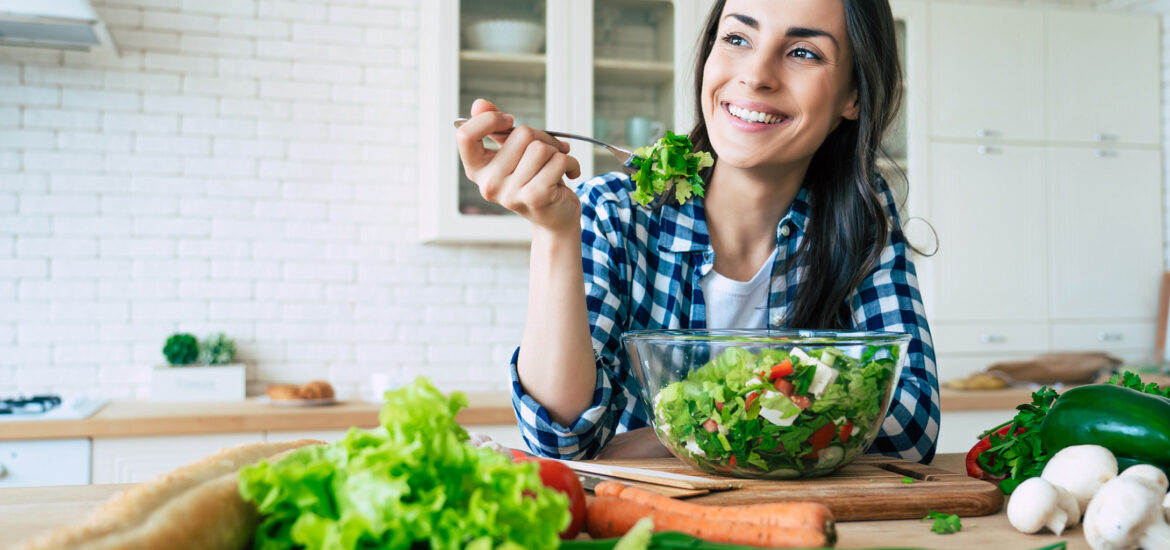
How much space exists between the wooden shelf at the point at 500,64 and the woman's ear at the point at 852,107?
62.7 inches

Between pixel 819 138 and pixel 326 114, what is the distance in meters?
2.10

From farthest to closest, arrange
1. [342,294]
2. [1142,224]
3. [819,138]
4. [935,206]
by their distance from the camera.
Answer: [1142,224] → [935,206] → [342,294] → [819,138]

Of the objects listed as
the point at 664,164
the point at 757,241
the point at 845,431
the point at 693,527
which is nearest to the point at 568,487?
the point at 693,527

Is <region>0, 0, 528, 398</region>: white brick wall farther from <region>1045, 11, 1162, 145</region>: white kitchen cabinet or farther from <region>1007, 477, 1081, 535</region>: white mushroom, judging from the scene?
<region>1007, 477, 1081, 535</region>: white mushroom

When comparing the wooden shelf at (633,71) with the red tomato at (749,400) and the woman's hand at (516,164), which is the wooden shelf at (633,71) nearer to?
the woman's hand at (516,164)

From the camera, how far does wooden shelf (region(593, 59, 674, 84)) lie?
298 cm

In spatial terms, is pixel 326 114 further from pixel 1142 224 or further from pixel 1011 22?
pixel 1142 224

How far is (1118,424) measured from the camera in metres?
0.92

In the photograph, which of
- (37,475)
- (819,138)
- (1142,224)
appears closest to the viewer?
(819,138)

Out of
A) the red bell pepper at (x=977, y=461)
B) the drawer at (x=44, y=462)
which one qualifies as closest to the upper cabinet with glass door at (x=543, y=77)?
the drawer at (x=44, y=462)

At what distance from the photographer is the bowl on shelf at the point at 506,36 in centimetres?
290

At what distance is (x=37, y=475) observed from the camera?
2.31 metres

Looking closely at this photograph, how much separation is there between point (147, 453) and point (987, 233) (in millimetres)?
2930

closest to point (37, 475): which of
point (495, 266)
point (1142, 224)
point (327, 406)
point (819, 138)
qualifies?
point (327, 406)
